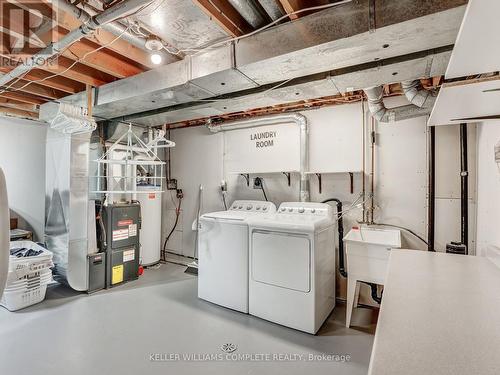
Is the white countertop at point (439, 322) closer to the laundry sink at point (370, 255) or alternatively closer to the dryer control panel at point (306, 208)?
the laundry sink at point (370, 255)

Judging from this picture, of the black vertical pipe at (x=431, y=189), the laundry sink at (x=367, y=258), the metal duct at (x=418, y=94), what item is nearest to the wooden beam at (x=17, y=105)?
the laundry sink at (x=367, y=258)

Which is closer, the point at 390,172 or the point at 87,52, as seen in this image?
→ the point at 87,52

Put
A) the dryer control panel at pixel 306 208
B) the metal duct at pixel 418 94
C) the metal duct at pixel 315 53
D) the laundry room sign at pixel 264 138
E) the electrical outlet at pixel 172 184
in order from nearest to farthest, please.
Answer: the metal duct at pixel 315 53 < the metal duct at pixel 418 94 < the dryer control panel at pixel 306 208 < the laundry room sign at pixel 264 138 < the electrical outlet at pixel 172 184

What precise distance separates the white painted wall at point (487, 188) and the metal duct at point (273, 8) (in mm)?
1719

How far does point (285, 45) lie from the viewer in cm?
167

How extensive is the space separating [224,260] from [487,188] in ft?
8.52

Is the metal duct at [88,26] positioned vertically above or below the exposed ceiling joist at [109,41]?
below

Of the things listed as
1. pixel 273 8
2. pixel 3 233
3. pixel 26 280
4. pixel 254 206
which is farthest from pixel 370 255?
pixel 26 280

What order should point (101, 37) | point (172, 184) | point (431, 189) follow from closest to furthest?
point (101, 37), point (431, 189), point (172, 184)

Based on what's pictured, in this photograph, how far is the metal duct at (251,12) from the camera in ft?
5.12

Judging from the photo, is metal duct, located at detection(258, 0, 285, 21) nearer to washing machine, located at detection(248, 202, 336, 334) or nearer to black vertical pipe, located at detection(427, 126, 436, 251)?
washing machine, located at detection(248, 202, 336, 334)

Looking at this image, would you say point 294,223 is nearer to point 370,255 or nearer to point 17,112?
point 370,255

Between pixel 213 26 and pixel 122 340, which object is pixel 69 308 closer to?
pixel 122 340

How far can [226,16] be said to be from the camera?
1.68 metres
